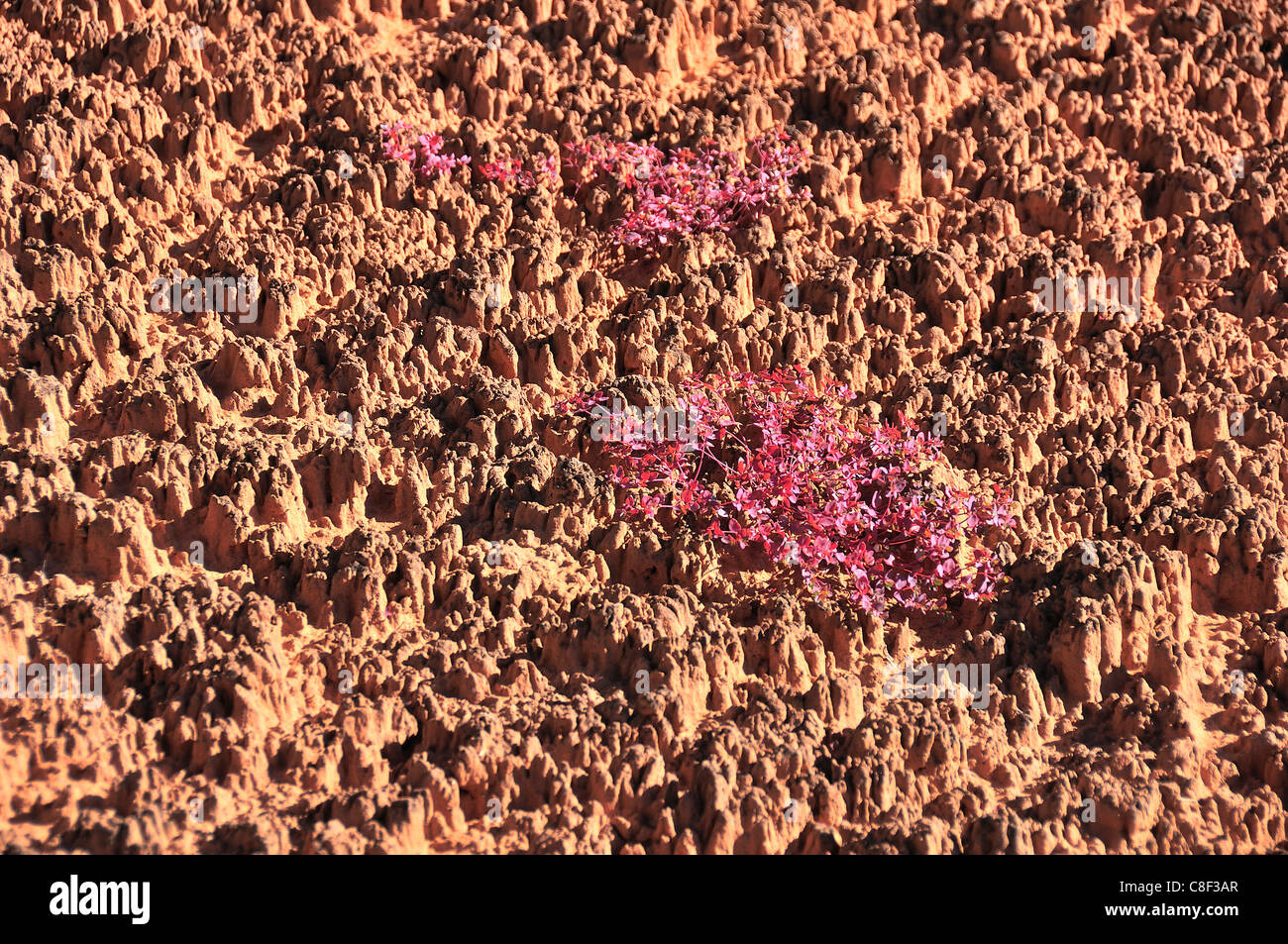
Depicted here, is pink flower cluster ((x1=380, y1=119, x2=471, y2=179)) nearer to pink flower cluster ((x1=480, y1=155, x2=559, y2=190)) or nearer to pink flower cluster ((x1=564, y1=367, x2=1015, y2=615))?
pink flower cluster ((x1=480, y1=155, x2=559, y2=190))

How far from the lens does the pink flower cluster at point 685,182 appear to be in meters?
10.0

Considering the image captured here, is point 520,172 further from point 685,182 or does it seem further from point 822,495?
point 822,495

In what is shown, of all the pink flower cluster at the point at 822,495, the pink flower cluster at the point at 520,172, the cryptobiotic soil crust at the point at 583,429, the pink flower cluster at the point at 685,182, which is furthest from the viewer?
the pink flower cluster at the point at 520,172

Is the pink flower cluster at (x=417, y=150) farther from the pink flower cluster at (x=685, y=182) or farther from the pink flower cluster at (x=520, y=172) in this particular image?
the pink flower cluster at (x=685, y=182)

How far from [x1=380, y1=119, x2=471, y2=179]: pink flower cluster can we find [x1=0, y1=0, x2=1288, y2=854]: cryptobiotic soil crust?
0.11 meters

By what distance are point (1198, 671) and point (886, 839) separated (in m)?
2.21

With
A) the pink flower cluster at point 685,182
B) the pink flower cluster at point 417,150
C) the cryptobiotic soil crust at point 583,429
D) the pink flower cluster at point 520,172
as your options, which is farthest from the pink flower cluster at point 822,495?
the pink flower cluster at point 417,150

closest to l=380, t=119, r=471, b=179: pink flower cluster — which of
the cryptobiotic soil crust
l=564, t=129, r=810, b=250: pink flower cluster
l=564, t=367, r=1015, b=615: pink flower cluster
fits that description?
the cryptobiotic soil crust

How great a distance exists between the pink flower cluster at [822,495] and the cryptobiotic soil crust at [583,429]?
194 millimetres

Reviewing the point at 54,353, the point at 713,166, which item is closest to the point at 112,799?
the point at 54,353

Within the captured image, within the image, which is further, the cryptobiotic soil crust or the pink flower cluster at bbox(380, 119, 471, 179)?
the pink flower cluster at bbox(380, 119, 471, 179)

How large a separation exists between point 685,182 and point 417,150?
1.77m

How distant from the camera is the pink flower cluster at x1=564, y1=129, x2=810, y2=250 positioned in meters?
10.0

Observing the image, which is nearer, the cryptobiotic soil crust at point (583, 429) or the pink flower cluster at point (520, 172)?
the cryptobiotic soil crust at point (583, 429)
